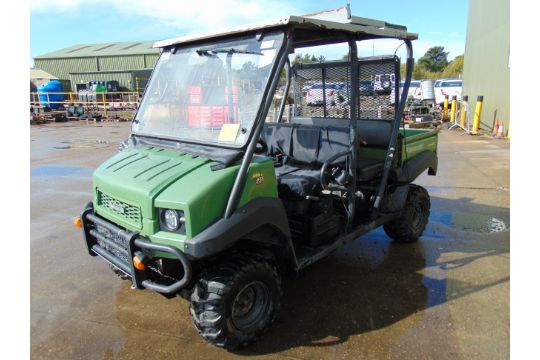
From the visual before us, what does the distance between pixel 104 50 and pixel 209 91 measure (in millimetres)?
49064

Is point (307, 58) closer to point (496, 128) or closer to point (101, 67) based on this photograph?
point (496, 128)

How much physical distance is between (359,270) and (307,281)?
60cm

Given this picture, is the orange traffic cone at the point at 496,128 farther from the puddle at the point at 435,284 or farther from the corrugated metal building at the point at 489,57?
the puddle at the point at 435,284

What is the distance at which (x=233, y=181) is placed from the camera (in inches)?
103

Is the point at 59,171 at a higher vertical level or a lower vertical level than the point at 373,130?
lower

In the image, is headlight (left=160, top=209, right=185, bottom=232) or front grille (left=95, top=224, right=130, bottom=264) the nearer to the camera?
headlight (left=160, top=209, right=185, bottom=232)

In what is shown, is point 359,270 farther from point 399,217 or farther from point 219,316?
point 219,316

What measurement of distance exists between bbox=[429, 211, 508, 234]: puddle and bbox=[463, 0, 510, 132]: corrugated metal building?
30.6 feet

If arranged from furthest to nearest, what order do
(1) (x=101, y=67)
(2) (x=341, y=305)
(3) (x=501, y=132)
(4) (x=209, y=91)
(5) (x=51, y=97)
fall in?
(1) (x=101, y=67), (5) (x=51, y=97), (3) (x=501, y=132), (2) (x=341, y=305), (4) (x=209, y=91)

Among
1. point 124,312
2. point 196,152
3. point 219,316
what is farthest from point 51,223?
point 219,316

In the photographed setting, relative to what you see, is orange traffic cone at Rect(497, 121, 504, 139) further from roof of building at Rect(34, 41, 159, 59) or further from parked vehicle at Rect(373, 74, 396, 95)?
roof of building at Rect(34, 41, 159, 59)

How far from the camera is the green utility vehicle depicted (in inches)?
101

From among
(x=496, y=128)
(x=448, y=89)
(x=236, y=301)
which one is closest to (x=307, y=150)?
(x=236, y=301)

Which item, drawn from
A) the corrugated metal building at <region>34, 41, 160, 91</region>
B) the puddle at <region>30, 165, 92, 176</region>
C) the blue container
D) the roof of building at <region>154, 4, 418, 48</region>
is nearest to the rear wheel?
the roof of building at <region>154, 4, 418, 48</region>
